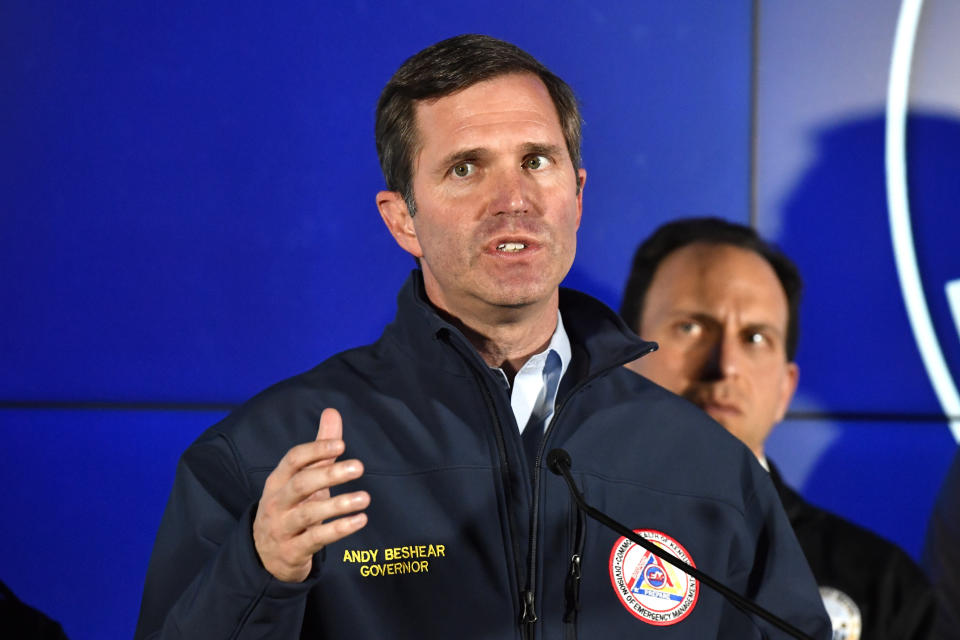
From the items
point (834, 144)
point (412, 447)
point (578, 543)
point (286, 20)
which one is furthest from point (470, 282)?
point (834, 144)

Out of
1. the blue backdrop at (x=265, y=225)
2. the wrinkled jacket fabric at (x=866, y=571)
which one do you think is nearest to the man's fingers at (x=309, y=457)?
the blue backdrop at (x=265, y=225)

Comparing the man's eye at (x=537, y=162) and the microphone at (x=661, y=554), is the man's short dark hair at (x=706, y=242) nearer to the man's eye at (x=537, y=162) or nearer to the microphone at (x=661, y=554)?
the man's eye at (x=537, y=162)

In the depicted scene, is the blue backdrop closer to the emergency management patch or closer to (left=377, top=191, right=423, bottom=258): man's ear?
(left=377, top=191, right=423, bottom=258): man's ear

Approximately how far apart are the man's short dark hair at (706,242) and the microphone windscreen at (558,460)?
78 cm

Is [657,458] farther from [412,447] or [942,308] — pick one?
[942,308]

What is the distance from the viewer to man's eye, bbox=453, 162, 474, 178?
111 cm

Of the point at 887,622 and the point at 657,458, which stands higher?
the point at 657,458

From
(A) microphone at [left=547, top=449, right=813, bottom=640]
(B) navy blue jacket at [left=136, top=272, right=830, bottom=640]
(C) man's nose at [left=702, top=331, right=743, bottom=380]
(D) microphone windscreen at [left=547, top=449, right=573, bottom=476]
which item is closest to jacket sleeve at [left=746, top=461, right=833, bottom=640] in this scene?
(B) navy blue jacket at [left=136, top=272, right=830, bottom=640]

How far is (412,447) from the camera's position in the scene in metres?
1.01

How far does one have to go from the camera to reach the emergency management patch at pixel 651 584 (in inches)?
39.0

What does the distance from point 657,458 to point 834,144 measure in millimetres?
889

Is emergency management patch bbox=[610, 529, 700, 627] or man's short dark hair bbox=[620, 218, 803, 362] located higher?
man's short dark hair bbox=[620, 218, 803, 362]

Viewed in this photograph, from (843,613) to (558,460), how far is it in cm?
91

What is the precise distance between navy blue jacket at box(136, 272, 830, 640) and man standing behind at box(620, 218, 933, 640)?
1.67ft
